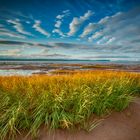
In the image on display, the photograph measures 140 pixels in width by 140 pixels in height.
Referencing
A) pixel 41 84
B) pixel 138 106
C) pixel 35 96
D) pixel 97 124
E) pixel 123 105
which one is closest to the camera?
pixel 97 124

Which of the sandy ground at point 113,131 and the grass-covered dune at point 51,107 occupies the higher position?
the grass-covered dune at point 51,107

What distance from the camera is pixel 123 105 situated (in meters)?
4.48

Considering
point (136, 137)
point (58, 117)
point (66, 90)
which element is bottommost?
point (136, 137)

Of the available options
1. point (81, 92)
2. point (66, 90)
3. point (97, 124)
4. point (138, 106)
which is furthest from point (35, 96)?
point (138, 106)

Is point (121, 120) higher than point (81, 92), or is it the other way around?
point (81, 92)

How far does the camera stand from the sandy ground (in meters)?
3.45

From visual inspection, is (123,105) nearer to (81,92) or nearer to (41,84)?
(81,92)

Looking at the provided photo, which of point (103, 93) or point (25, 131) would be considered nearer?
point (25, 131)

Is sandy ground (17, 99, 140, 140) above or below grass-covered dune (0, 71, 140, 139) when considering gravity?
below

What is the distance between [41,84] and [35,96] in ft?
3.36

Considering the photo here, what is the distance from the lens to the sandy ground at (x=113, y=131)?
345 cm

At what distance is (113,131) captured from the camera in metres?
3.76

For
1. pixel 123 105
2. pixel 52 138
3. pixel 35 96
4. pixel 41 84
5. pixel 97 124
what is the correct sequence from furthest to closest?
pixel 41 84 → pixel 123 105 → pixel 35 96 → pixel 97 124 → pixel 52 138

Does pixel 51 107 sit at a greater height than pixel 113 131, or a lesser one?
greater
